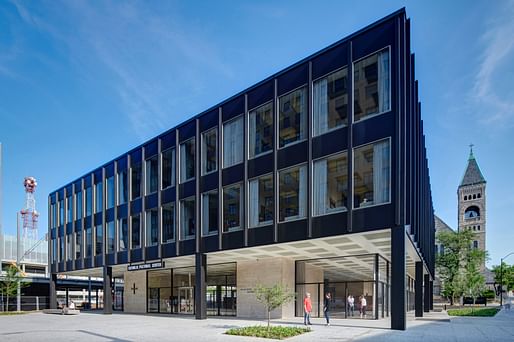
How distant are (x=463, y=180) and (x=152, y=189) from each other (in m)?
105

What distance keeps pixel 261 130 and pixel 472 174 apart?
354 feet

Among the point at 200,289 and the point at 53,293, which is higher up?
the point at 200,289

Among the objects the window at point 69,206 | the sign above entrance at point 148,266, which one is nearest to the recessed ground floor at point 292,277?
the sign above entrance at point 148,266

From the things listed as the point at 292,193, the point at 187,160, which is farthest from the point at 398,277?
the point at 187,160

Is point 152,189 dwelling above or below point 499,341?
above

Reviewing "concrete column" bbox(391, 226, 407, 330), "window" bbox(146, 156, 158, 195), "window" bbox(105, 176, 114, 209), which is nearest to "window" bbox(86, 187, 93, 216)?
"window" bbox(105, 176, 114, 209)

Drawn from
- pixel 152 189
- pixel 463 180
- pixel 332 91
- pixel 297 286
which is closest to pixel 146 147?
pixel 152 189

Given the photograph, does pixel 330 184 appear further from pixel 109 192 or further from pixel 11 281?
pixel 11 281

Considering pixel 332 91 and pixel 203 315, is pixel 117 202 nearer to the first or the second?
pixel 203 315

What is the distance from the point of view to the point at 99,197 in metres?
42.8

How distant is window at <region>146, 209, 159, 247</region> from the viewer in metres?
34.2

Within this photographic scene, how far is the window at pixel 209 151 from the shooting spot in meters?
29.3

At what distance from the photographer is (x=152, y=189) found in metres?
35.2

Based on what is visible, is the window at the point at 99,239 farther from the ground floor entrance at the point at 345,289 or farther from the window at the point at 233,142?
the ground floor entrance at the point at 345,289
